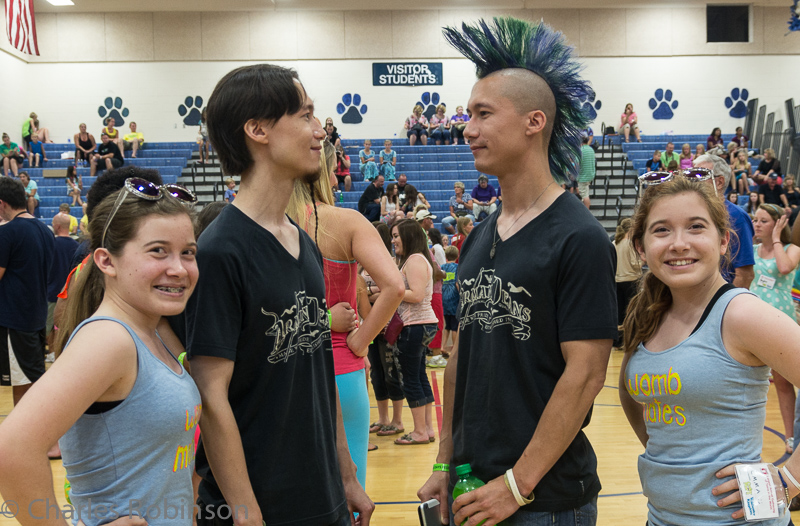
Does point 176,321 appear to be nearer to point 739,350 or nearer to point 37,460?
point 37,460

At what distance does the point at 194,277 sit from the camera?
5.09 feet

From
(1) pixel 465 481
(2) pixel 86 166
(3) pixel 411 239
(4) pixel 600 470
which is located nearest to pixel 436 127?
(2) pixel 86 166

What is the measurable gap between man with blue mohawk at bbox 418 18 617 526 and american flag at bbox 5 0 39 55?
1457cm

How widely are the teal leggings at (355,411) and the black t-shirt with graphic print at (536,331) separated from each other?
2.27 ft

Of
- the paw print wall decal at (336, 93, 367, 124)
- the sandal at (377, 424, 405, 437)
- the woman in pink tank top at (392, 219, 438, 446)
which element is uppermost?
the paw print wall decal at (336, 93, 367, 124)

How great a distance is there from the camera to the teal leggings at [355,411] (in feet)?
8.02

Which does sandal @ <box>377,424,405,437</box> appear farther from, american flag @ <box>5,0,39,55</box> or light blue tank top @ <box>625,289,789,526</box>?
american flag @ <box>5,0,39,55</box>

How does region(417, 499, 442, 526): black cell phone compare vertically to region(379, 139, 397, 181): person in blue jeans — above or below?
below

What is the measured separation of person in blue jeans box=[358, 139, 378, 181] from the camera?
56.2 ft

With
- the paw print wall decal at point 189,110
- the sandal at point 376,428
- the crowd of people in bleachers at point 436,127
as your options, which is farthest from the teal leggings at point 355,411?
the paw print wall decal at point 189,110

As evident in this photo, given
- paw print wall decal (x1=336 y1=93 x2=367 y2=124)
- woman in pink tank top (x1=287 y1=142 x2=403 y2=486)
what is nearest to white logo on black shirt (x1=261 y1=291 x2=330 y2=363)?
woman in pink tank top (x1=287 y1=142 x2=403 y2=486)

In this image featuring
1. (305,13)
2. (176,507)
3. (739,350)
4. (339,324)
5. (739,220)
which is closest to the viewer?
(176,507)

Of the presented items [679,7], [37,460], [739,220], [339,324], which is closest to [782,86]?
[679,7]

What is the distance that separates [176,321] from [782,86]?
23.2 m
